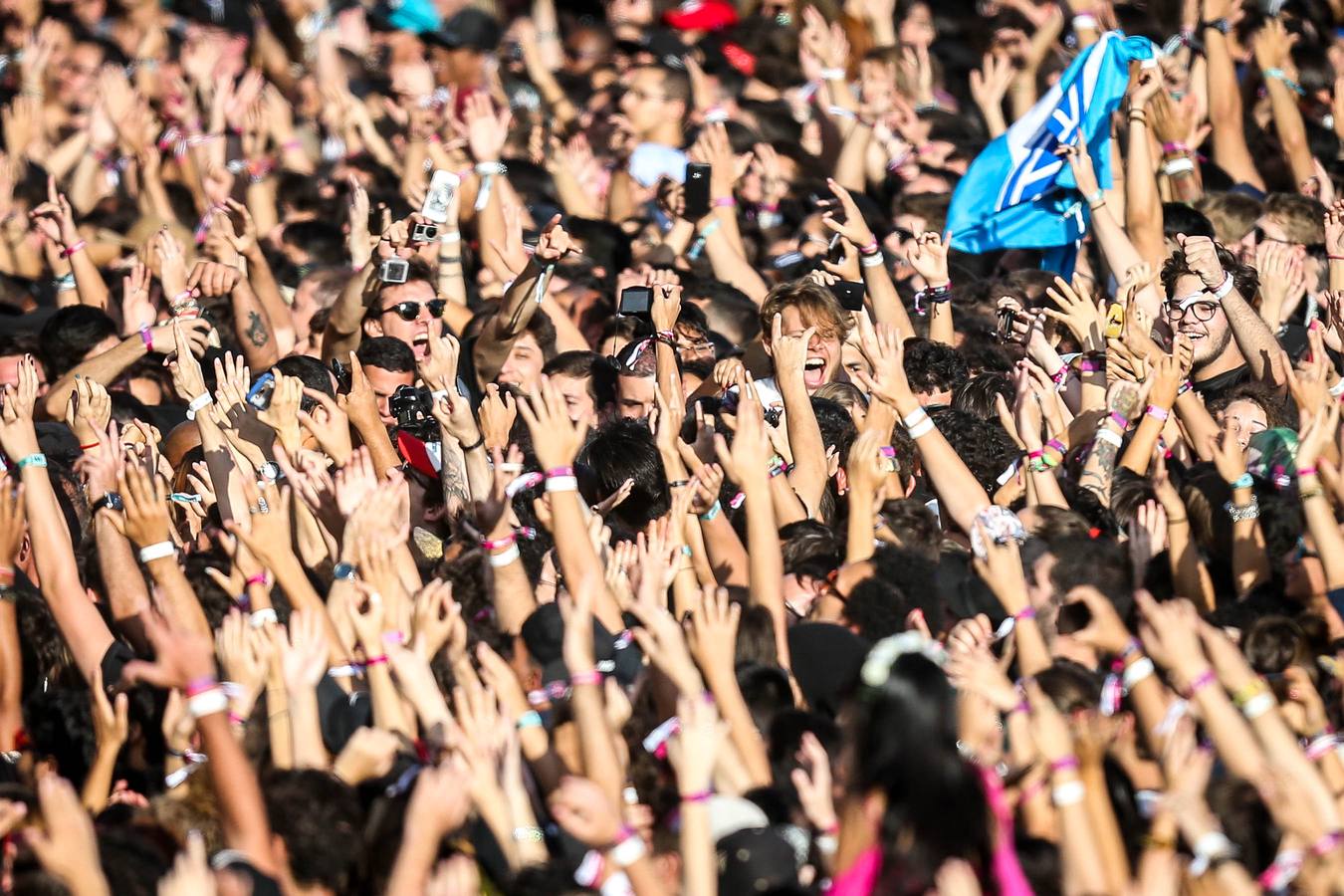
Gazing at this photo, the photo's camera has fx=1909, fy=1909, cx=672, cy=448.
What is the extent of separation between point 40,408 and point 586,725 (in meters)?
4.32

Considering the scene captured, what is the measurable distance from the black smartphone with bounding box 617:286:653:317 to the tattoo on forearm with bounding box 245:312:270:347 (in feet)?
6.32

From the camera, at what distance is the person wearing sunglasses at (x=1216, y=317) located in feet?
22.4

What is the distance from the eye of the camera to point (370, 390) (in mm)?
6945

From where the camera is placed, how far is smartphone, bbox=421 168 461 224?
7902 millimetres

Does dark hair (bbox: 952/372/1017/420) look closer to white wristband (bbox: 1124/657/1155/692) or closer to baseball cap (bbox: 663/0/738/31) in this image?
white wristband (bbox: 1124/657/1155/692)

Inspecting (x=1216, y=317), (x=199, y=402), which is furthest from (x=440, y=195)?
(x=1216, y=317)

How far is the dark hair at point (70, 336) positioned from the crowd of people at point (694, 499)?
0.02 m

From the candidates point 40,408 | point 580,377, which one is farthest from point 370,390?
point 40,408

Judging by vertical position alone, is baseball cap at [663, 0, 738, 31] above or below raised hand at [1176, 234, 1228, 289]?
below

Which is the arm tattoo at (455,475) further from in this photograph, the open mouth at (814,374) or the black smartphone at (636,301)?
the open mouth at (814,374)

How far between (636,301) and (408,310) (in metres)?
1.02

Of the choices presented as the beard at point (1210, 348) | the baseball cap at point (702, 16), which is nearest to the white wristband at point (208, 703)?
the beard at point (1210, 348)

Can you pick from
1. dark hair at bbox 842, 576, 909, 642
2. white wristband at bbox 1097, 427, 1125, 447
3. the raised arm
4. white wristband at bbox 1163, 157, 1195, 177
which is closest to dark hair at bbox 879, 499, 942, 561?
dark hair at bbox 842, 576, 909, 642

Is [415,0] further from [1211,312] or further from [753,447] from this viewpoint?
[753,447]
